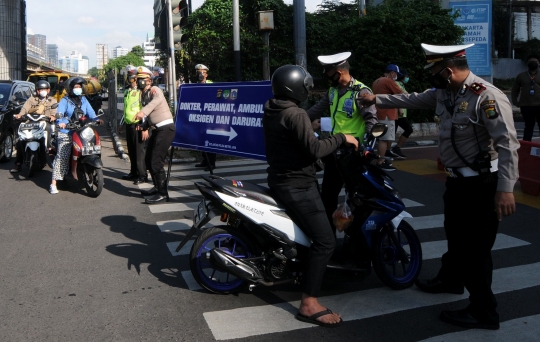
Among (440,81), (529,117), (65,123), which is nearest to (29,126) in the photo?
(65,123)

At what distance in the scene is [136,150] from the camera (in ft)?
32.1

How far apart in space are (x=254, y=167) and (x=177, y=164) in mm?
1784

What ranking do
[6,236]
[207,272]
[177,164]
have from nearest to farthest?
[207,272] < [6,236] < [177,164]

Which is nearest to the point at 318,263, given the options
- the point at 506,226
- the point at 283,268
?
the point at 283,268

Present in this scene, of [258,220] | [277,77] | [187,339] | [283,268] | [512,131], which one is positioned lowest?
[187,339]

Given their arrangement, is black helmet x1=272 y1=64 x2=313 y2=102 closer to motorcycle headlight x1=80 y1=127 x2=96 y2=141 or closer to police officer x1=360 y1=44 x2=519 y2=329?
police officer x1=360 y1=44 x2=519 y2=329

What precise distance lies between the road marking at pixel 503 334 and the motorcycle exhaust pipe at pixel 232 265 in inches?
53.3

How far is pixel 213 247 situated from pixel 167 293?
0.63 m

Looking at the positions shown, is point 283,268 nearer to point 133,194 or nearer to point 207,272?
point 207,272

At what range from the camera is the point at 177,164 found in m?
12.1

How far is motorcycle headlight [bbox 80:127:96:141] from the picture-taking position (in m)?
8.99

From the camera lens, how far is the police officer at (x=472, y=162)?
4.05 meters

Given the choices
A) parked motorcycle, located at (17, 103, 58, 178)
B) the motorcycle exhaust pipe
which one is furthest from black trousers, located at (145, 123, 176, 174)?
the motorcycle exhaust pipe

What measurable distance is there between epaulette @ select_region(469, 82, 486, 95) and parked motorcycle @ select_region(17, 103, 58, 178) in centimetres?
816
